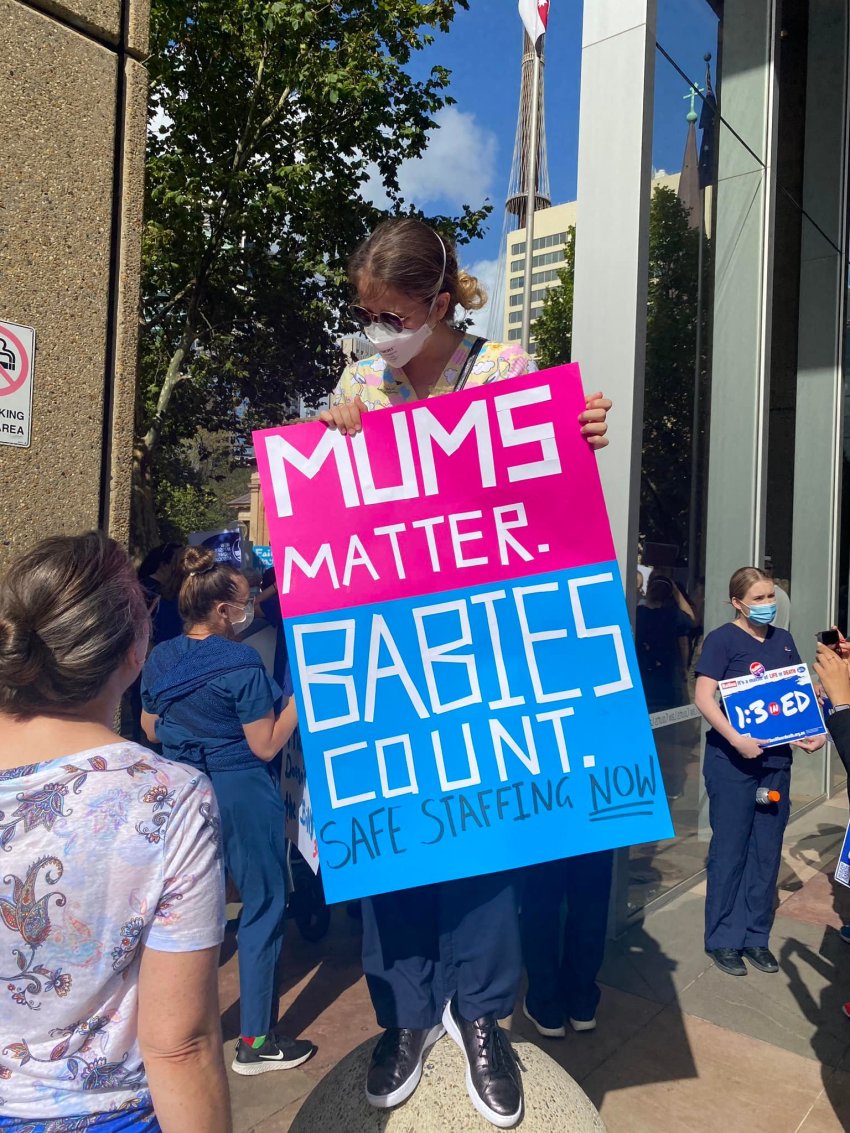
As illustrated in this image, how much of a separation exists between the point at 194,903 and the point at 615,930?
340 centimetres

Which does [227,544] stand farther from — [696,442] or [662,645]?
[696,442]

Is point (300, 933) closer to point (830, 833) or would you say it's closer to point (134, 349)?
point (134, 349)

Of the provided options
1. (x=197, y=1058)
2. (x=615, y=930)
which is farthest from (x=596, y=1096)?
(x=197, y=1058)

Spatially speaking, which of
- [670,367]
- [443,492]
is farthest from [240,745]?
[670,367]

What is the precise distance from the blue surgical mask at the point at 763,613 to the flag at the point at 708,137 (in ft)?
8.74

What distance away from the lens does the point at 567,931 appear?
3463mm

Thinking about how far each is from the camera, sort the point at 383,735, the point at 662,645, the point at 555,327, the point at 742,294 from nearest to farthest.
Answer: the point at 383,735, the point at 662,645, the point at 742,294, the point at 555,327

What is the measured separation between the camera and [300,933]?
14.5 feet

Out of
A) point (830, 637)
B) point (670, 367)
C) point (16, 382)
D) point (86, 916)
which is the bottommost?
point (86, 916)

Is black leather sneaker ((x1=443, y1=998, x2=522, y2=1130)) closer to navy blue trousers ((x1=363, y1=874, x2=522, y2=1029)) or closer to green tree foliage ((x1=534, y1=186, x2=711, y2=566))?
navy blue trousers ((x1=363, y1=874, x2=522, y2=1029))

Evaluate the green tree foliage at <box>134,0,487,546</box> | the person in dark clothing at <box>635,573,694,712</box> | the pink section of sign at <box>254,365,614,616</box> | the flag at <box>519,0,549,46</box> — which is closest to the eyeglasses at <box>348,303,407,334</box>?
the pink section of sign at <box>254,365,614,616</box>

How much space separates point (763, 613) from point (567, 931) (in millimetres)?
1667

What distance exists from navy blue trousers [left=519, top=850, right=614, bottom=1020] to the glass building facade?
0.80 m

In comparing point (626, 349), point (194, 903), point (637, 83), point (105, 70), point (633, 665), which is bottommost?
point (194, 903)
